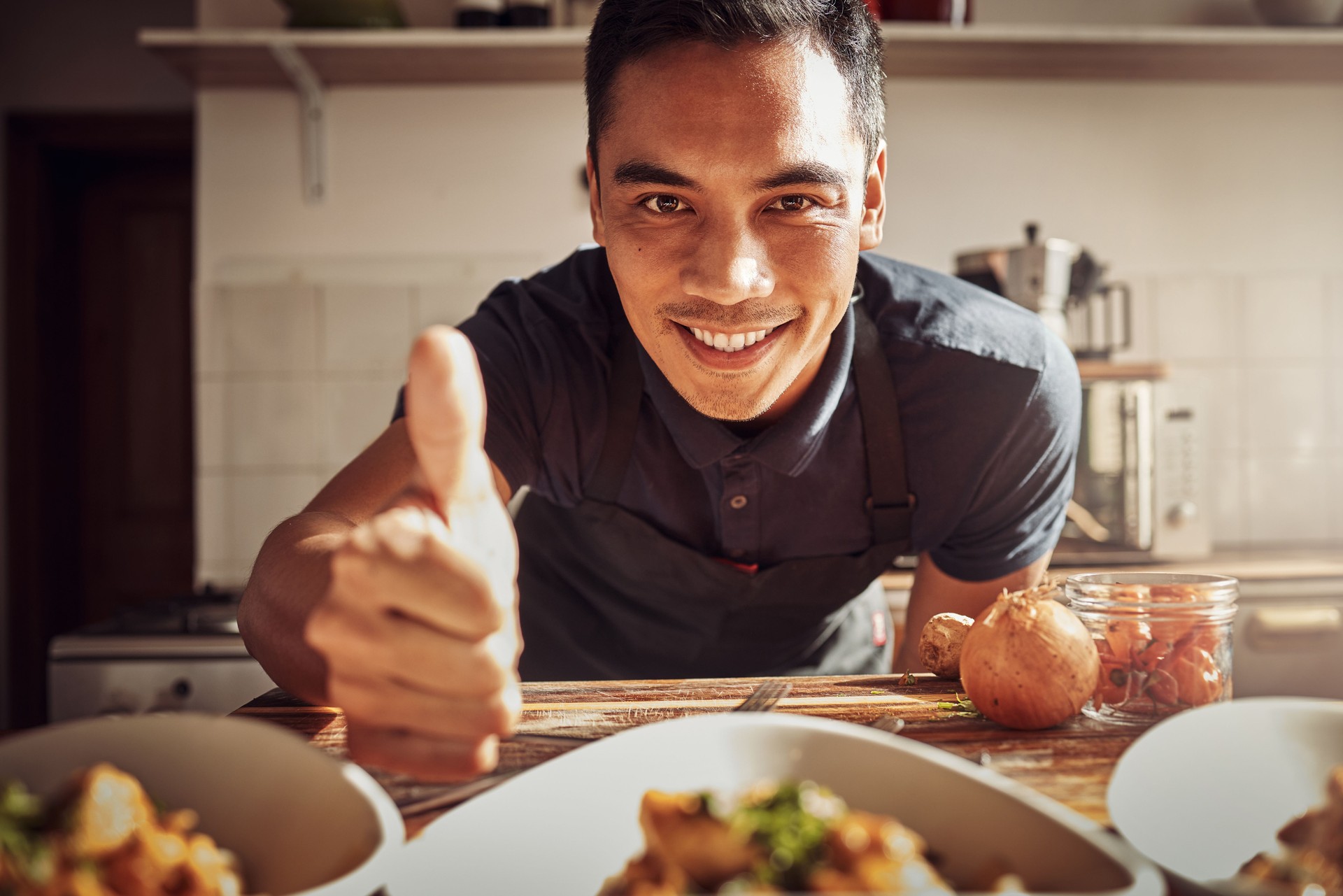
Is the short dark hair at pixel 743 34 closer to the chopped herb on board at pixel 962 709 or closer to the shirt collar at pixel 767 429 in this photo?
the shirt collar at pixel 767 429

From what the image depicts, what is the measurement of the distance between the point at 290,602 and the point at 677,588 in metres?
0.55

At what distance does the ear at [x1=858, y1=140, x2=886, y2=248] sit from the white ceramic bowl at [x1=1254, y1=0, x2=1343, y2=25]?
184 centimetres

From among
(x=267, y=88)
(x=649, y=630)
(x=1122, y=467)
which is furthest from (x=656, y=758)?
(x=267, y=88)

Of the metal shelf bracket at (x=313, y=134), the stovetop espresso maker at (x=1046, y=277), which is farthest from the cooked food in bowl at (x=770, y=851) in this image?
the metal shelf bracket at (x=313, y=134)

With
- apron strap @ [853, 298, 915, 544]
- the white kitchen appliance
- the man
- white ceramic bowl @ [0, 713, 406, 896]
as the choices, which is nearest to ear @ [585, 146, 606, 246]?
the man

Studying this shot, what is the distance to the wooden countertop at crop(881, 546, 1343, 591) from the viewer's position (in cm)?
195

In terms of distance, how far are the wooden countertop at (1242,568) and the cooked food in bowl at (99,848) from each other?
1.62m

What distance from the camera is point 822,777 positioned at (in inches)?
18.9

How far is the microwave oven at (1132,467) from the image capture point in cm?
199

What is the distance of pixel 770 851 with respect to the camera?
37 cm

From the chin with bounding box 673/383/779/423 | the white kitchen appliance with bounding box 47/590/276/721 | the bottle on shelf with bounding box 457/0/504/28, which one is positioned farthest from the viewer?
the bottle on shelf with bounding box 457/0/504/28

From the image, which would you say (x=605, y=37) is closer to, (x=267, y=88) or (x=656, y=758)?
(x=656, y=758)

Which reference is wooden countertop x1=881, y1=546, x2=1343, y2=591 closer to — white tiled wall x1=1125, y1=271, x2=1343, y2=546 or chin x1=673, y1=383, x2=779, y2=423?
white tiled wall x1=1125, y1=271, x2=1343, y2=546

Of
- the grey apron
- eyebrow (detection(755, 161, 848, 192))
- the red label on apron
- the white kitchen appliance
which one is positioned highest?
eyebrow (detection(755, 161, 848, 192))
